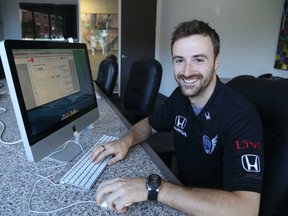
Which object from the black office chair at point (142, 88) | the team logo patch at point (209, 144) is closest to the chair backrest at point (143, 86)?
the black office chair at point (142, 88)

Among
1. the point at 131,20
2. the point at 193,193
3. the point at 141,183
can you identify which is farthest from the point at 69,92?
the point at 131,20

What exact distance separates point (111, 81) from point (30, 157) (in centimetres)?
214

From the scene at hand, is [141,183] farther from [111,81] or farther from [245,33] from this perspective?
[245,33]

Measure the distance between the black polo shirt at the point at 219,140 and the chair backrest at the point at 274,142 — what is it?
0.10 meters

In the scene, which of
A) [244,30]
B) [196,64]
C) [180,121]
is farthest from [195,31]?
[244,30]

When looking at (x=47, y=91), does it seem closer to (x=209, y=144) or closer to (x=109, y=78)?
(x=209, y=144)

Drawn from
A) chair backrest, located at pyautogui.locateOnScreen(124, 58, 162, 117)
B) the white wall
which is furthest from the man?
the white wall

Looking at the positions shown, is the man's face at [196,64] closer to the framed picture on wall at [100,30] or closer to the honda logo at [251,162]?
the honda logo at [251,162]

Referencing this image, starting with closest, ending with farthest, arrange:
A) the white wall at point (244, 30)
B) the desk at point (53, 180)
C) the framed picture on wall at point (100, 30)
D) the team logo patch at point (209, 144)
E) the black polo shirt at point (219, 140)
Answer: the desk at point (53, 180), the black polo shirt at point (219, 140), the team logo patch at point (209, 144), the white wall at point (244, 30), the framed picture on wall at point (100, 30)

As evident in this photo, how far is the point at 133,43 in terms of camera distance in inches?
224

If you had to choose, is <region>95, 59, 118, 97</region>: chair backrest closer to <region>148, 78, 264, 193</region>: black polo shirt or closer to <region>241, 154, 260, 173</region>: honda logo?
<region>148, 78, 264, 193</region>: black polo shirt

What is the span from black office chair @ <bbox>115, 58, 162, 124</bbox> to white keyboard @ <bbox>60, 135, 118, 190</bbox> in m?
1.44

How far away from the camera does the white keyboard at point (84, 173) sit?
83cm

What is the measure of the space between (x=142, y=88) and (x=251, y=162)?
1785mm
